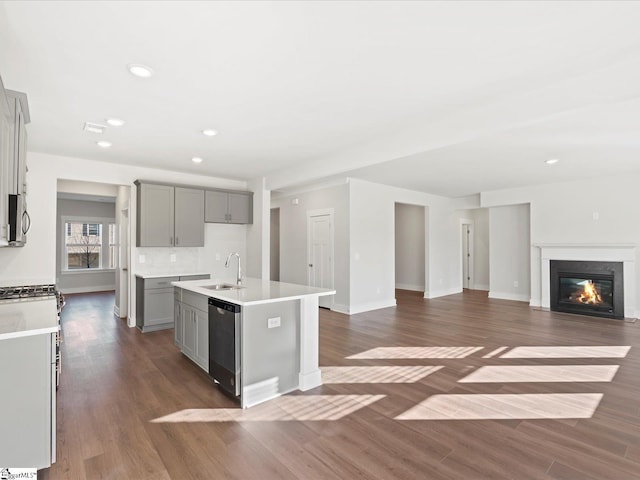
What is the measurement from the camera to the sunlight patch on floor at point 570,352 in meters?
4.05

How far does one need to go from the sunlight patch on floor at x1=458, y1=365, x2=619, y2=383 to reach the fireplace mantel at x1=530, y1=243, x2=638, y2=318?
3.33m

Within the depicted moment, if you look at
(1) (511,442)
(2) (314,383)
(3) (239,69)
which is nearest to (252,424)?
(2) (314,383)

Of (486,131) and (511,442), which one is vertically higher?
(486,131)

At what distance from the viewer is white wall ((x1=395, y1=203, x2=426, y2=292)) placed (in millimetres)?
9609

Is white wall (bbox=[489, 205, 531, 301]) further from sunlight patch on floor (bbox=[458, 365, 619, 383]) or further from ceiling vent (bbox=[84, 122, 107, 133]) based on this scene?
ceiling vent (bbox=[84, 122, 107, 133])

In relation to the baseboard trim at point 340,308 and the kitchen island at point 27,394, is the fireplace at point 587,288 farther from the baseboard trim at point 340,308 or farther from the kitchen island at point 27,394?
the kitchen island at point 27,394

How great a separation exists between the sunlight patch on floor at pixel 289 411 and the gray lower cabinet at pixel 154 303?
9.03 feet

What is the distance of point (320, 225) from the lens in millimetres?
6953

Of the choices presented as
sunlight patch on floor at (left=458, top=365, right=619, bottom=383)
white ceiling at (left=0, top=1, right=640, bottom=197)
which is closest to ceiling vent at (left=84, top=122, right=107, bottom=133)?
white ceiling at (left=0, top=1, right=640, bottom=197)

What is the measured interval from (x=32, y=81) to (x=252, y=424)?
10.2ft

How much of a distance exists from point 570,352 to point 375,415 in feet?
9.93

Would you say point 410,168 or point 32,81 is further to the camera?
point 410,168

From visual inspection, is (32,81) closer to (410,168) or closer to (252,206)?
(252,206)

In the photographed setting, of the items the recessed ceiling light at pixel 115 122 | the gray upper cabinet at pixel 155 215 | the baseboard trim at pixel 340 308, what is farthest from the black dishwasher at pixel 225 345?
the baseboard trim at pixel 340 308
